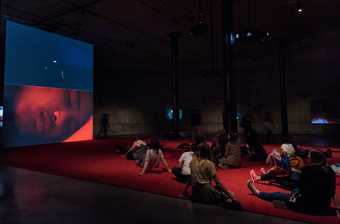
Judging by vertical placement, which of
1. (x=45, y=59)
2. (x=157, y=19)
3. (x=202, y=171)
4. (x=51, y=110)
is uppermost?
(x=157, y=19)

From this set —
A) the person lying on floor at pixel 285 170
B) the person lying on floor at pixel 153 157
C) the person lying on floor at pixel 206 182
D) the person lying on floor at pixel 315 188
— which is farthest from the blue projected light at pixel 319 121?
the person lying on floor at pixel 206 182

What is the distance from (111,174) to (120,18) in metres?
7.16

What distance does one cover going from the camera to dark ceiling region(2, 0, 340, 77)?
360 inches

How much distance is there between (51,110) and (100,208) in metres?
9.70

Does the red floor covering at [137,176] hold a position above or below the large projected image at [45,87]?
below

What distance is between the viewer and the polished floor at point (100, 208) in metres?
3.36

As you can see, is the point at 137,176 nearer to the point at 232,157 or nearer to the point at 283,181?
the point at 232,157

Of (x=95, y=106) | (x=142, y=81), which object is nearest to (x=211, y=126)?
(x=142, y=81)

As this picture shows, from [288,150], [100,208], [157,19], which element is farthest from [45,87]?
[288,150]

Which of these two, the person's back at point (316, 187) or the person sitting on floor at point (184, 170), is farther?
the person sitting on floor at point (184, 170)

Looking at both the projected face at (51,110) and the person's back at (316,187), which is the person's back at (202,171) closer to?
the person's back at (316,187)

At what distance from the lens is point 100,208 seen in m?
3.80

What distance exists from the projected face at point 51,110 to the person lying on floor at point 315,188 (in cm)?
1134

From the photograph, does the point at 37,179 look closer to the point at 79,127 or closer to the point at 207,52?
the point at 79,127
